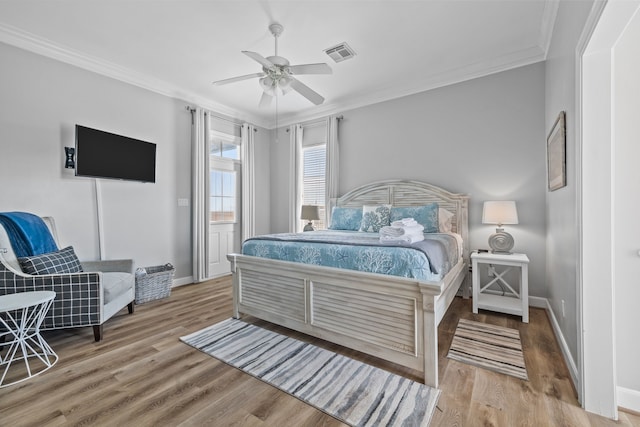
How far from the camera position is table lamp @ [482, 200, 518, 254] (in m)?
2.98

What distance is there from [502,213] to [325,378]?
8.26 ft

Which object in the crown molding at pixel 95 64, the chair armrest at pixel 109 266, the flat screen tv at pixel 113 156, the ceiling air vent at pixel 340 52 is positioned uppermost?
the ceiling air vent at pixel 340 52

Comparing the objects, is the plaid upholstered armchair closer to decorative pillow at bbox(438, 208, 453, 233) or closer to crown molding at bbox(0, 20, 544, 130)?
crown molding at bbox(0, 20, 544, 130)

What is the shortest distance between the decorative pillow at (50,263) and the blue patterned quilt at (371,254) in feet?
5.37

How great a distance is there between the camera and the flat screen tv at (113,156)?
3.00 meters

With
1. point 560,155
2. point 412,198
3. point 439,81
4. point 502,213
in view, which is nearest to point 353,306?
point 560,155

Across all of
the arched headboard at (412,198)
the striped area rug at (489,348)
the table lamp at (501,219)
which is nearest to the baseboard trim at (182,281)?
the arched headboard at (412,198)

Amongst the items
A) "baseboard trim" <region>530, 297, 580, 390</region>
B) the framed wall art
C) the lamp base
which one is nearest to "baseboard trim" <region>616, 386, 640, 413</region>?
"baseboard trim" <region>530, 297, 580, 390</region>

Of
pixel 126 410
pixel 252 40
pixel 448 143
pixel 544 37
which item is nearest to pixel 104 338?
pixel 126 410

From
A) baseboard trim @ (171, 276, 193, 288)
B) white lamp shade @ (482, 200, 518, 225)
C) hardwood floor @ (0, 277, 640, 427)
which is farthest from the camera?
baseboard trim @ (171, 276, 193, 288)

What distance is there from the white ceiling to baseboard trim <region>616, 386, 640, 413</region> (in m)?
2.98

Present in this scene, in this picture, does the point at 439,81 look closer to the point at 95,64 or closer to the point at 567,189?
the point at 567,189

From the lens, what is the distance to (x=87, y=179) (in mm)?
3287

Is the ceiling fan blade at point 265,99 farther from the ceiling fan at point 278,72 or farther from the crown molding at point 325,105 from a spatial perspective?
the crown molding at point 325,105
